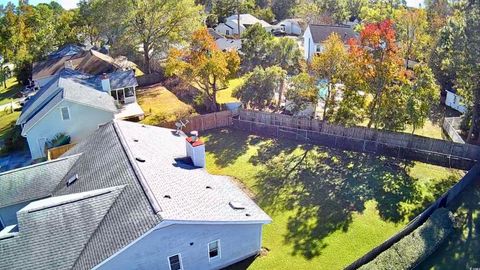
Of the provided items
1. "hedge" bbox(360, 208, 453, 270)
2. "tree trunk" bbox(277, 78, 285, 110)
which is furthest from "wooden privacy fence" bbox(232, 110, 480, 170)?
"hedge" bbox(360, 208, 453, 270)

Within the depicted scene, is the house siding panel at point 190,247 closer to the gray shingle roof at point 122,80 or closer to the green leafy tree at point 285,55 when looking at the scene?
the gray shingle roof at point 122,80

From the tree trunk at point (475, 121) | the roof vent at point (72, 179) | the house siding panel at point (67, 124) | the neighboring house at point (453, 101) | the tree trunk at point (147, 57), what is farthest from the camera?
the tree trunk at point (147, 57)

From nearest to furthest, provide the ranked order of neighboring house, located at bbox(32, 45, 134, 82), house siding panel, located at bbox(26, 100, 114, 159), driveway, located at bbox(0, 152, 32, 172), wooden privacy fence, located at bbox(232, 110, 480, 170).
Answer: wooden privacy fence, located at bbox(232, 110, 480, 170), driveway, located at bbox(0, 152, 32, 172), house siding panel, located at bbox(26, 100, 114, 159), neighboring house, located at bbox(32, 45, 134, 82)

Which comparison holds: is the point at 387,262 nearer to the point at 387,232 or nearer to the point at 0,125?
the point at 387,232

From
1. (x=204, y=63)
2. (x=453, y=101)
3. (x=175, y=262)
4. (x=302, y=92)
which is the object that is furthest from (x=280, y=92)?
(x=175, y=262)

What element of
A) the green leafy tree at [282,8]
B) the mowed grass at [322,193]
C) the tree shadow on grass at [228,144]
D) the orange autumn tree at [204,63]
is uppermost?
the green leafy tree at [282,8]

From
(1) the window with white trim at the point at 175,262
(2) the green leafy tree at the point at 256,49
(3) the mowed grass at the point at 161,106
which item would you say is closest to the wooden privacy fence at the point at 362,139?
(3) the mowed grass at the point at 161,106

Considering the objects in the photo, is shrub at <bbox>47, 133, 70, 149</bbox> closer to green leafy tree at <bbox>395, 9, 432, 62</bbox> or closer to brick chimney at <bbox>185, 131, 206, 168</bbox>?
brick chimney at <bbox>185, 131, 206, 168</bbox>
